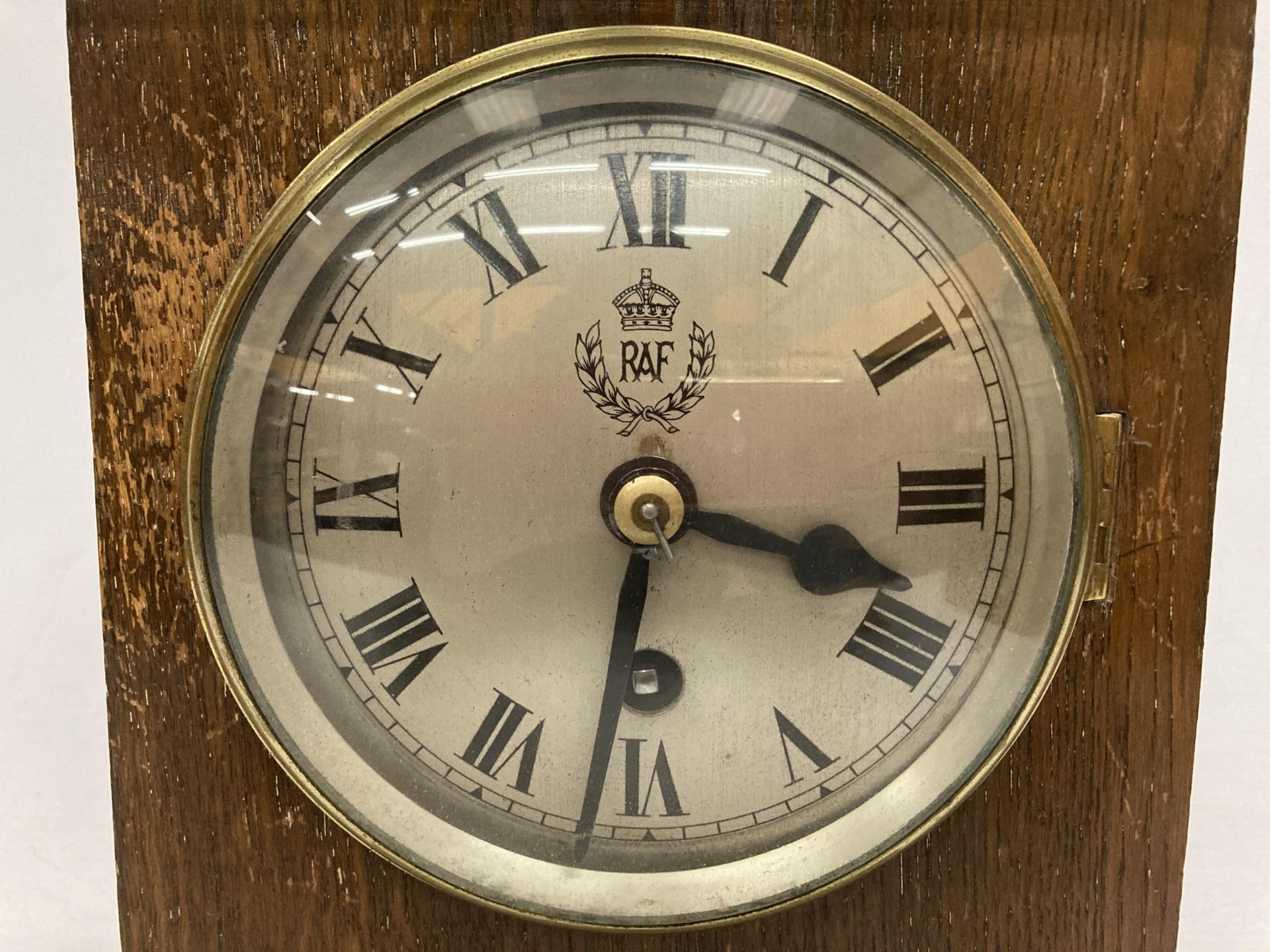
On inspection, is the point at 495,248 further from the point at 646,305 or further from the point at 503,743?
the point at 503,743

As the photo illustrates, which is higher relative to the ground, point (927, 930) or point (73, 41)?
point (73, 41)

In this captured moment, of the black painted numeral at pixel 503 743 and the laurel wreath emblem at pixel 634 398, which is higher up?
the laurel wreath emblem at pixel 634 398

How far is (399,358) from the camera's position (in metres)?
0.58

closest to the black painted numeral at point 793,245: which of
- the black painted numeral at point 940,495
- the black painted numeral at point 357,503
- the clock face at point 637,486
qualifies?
the clock face at point 637,486

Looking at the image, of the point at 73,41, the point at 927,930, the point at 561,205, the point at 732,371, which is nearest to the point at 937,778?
the point at 927,930

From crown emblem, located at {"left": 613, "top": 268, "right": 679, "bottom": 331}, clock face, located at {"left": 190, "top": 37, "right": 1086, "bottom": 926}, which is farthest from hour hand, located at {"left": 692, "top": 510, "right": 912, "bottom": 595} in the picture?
crown emblem, located at {"left": 613, "top": 268, "right": 679, "bottom": 331}

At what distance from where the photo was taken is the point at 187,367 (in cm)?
60

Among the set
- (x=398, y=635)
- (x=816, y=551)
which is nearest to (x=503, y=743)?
(x=398, y=635)

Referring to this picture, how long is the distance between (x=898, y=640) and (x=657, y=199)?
311mm

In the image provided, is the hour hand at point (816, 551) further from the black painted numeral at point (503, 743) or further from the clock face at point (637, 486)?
the black painted numeral at point (503, 743)

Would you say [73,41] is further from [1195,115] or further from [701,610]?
[1195,115]

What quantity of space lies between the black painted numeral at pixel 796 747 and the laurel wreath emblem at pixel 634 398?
199 mm

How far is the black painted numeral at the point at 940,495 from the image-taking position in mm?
599

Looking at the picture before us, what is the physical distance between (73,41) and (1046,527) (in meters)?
0.66
